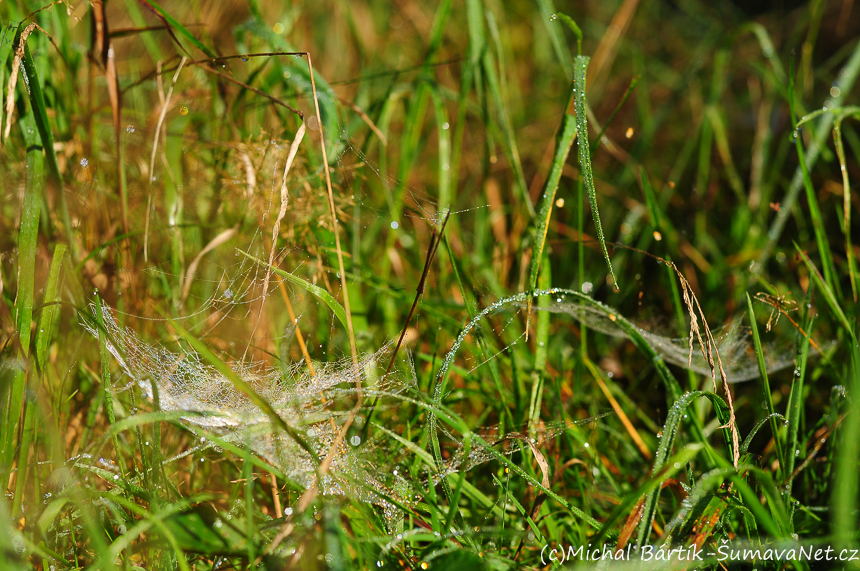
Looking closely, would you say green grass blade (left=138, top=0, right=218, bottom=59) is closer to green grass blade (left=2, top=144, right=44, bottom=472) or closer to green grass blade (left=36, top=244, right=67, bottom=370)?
green grass blade (left=2, top=144, right=44, bottom=472)

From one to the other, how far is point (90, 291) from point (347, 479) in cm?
80

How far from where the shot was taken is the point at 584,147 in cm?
104

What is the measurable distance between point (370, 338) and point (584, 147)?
70cm

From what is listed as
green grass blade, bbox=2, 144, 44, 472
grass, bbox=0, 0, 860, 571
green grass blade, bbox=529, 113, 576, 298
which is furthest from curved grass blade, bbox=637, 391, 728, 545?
green grass blade, bbox=2, 144, 44, 472

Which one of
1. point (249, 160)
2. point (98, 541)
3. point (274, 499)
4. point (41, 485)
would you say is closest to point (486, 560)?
point (274, 499)

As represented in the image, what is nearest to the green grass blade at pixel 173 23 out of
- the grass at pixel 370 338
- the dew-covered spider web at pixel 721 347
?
the grass at pixel 370 338

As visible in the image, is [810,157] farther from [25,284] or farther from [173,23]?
[25,284]

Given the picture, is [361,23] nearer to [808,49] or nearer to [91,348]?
[808,49]

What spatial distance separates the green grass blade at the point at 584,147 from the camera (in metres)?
0.98

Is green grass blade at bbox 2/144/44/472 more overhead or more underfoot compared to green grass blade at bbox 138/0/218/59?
more underfoot

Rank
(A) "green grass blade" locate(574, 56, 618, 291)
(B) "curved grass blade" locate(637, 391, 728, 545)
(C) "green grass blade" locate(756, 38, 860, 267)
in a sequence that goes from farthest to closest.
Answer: (C) "green grass blade" locate(756, 38, 860, 267) → (A) "green grass blade" locate(574, 56, 618, 291) → (B) "curved grass blade" locate(637, 391, 728, 545)

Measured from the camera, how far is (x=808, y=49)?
1.83m

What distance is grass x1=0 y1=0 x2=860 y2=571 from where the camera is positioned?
98 centimetres

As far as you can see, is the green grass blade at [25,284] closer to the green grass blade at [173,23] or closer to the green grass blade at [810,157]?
the green grass blade at [173,23]
